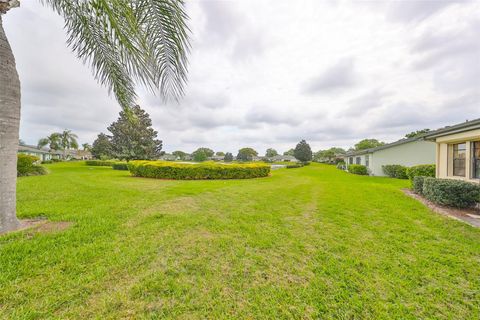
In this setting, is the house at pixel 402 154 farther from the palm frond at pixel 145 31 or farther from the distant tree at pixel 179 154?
the distant tree at pixel 179 154

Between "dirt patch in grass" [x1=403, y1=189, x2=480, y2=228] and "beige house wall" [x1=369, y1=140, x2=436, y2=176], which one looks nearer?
"dirt patch in grass" [x1=403, y1=189, x2=480, y2=228]

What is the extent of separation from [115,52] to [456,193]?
33.8ft

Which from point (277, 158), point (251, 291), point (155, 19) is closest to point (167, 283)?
point (251, 291)

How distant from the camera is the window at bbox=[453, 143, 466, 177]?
7.67 meters

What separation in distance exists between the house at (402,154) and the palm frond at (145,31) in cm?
1787

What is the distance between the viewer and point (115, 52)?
11.4 ft

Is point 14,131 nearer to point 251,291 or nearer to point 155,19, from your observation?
point 155,19

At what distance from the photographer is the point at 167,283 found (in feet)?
7.25

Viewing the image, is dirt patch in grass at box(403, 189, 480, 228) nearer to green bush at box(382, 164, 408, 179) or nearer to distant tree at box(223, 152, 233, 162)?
green bush at box(382, 164, 408, 179)

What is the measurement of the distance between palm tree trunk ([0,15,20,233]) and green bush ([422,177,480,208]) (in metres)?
11.4

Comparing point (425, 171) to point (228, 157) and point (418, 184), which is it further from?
point (228, 157)

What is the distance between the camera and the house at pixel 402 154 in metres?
15.1

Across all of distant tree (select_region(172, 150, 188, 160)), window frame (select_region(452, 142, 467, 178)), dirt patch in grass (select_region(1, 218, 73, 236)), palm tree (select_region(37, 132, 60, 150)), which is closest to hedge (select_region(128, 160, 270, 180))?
dirt patch in grass (select_region(1, 218, 73, 236))

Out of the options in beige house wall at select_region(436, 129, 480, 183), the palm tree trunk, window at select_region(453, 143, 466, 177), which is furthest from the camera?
window at select_region(453, 143, 466, 177)
